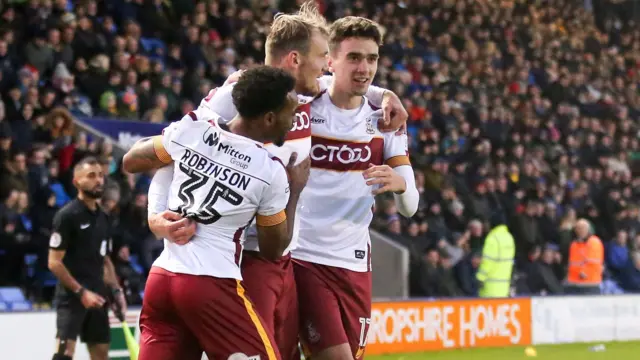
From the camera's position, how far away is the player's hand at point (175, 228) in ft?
17.6

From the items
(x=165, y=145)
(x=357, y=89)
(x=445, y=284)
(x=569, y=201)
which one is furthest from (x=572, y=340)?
(x=165, y=145)

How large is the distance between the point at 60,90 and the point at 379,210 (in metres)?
5.23

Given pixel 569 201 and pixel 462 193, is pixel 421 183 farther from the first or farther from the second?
pixel 569 201

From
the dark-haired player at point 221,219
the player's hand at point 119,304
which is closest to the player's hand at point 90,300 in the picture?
the player's hand at point 119,304

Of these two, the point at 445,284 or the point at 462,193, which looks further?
the point at 462,193

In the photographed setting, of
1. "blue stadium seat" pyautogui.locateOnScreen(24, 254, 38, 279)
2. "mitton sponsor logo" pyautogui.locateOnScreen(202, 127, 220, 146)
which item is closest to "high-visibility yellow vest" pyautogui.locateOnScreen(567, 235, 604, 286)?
"blue stadium seat" pyautogui.locateOnScreen(24, 254, 38, 279)

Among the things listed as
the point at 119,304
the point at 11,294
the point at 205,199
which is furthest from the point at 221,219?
the point at 11,294

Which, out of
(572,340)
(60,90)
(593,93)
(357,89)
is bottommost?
(572,340)

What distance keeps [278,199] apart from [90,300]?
196 inches

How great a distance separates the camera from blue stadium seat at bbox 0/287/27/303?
13.2m

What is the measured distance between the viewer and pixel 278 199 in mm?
5371

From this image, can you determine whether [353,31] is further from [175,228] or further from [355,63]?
[175,228]

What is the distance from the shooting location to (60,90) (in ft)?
50.2

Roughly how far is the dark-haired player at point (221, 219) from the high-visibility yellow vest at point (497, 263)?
13105mm
